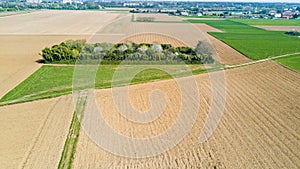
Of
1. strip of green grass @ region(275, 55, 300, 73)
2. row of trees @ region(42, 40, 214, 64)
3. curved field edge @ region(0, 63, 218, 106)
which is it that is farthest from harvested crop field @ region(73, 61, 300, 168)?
row of trees @ region(42, 40, 214, 64)

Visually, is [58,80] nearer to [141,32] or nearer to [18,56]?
[18,56]

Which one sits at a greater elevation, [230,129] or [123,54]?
[123,54]

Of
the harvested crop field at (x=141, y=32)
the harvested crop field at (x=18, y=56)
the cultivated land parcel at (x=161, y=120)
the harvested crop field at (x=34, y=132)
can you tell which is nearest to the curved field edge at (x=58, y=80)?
the cultivated land parcel at (x=161, y=120)

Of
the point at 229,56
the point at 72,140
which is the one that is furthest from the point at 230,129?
the point at 229,56

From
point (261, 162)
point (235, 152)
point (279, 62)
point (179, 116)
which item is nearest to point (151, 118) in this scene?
point (179, 116)

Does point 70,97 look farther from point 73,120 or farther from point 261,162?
point 261,162

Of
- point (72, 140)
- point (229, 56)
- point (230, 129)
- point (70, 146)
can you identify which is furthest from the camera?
point (229, 56)
